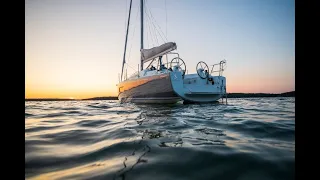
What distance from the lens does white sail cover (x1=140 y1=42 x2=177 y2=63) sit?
45.4 feet

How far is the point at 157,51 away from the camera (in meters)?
15.1

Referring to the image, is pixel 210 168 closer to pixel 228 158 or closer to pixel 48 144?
pixel 228 158

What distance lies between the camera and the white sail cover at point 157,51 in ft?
45.4

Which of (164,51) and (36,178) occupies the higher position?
(164,51)

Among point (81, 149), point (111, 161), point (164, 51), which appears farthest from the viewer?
point (164, 51)

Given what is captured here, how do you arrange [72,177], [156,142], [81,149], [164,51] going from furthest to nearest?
[164,51]
[156,142]
[81,149]
[72,177]

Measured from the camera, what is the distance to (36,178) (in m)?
1.86

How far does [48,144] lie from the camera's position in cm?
318
